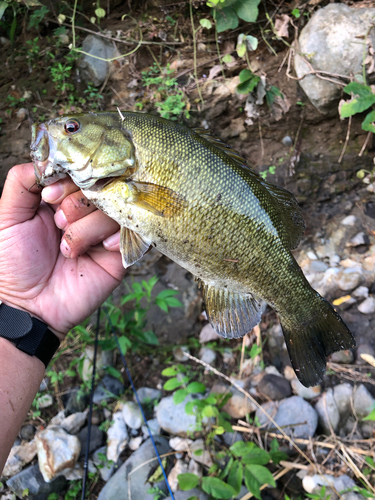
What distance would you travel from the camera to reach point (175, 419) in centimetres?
290

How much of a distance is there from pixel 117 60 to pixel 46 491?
429 cm

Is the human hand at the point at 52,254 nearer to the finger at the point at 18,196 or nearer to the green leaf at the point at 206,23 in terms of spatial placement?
the finger at the point at 18,196

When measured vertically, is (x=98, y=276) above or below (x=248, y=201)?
below

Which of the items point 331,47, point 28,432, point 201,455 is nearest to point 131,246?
point 201,455

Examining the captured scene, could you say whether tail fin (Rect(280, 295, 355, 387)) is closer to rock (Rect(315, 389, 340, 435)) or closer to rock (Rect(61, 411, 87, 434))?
rock (Rect(315, 389, 340, 435))

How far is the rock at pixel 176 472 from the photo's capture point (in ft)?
8.61

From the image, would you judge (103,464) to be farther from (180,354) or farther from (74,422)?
(180,354)

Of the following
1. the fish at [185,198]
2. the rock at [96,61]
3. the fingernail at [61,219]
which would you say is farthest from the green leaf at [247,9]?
the fingernail at [61,219]

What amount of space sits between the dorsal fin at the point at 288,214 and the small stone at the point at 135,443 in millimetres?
2282

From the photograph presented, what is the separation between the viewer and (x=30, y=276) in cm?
189

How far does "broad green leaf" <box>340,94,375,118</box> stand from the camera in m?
3.00

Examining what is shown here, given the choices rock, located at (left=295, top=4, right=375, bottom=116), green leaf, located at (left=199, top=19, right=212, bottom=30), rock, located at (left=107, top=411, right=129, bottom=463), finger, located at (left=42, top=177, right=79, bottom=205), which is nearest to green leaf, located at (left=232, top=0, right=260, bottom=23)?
green leaf, located at (left=199, top=19, right=212, bottom=30)

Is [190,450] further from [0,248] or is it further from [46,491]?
[0,248]

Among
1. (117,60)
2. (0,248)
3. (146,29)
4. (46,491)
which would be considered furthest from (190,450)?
(146,29)
